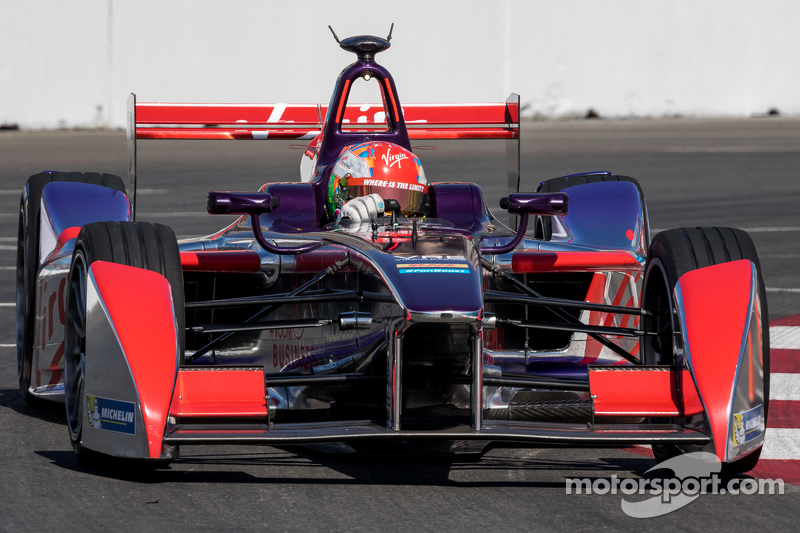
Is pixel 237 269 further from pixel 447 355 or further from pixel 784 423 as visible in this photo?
pixel 784 423

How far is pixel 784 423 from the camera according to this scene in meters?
5.68

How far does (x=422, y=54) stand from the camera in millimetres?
26078

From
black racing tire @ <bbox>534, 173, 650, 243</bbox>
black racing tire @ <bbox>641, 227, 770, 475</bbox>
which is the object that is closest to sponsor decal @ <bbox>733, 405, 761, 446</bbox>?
black racing tire @ <bbox>641, 227, 770, 475</bbox>

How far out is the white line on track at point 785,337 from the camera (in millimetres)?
7531

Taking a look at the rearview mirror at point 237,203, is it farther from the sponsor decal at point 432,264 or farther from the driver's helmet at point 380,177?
the driver's helmet at point 380,177

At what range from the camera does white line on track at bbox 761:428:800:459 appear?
507 centimetres

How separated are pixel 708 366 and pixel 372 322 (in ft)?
4.23

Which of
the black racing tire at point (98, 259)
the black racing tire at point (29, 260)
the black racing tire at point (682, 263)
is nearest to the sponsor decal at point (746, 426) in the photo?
the black racing tire at point (682, 263)

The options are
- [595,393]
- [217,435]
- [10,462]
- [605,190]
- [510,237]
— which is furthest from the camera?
[605,190]

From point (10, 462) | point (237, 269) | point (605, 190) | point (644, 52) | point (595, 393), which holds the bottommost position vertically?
point (10, 462)

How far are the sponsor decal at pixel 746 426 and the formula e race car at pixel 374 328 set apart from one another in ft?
0.04

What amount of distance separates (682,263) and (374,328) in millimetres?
1265

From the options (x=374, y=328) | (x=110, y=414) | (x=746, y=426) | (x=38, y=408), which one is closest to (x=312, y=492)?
(x=374, y=328)

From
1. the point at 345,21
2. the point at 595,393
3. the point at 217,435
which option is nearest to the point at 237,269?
the point at 217,435
